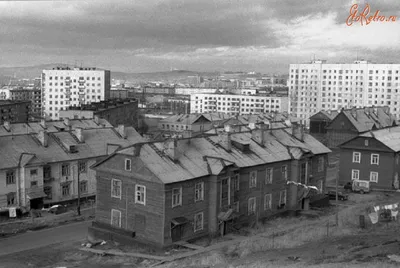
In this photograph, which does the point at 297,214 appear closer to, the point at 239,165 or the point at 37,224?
the point at 239,165

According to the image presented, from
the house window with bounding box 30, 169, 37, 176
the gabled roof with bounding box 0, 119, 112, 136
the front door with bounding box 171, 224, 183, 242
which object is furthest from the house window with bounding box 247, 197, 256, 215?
the gabled roof with bounding box 0, 119, 112, 136

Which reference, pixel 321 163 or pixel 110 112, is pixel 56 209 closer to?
pixel 321 163

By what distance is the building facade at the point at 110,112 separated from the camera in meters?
105

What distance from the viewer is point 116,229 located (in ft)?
131

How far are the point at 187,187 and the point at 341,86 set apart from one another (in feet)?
445

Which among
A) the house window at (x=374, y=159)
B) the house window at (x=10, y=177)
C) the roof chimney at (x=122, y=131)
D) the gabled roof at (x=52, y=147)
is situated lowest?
the house window at (x=10, y=177)

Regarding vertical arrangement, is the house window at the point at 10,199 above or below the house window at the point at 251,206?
below

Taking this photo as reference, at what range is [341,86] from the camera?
545 ft

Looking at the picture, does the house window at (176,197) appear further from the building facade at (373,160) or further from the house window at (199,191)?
the building facade at (373,160)

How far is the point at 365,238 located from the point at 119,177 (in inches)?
696

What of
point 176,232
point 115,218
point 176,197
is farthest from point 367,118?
point 115,218

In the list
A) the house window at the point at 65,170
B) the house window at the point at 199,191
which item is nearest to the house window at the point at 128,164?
the house window at the point at 199,191

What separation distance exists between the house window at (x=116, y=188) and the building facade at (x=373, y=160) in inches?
1284

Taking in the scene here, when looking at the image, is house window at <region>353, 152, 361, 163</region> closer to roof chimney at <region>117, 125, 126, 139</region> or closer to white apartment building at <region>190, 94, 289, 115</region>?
roof chimney at <region>117, 125, 126, 139</region>
